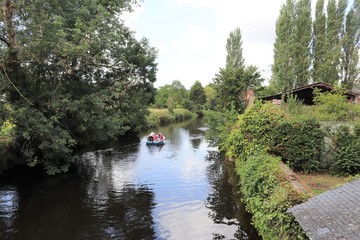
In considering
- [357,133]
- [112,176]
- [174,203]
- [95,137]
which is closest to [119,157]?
[95,137]

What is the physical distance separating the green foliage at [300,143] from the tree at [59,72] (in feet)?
32.4

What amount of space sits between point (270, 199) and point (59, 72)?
1424cm

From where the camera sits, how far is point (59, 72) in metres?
16.7

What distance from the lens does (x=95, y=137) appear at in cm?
1883

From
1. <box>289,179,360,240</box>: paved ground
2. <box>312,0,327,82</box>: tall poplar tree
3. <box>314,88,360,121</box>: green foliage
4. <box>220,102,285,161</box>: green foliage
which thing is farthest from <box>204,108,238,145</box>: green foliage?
<box>312,0,327,82</box>: tall poplar tree

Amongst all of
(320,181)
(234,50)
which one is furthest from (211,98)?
(320,181)

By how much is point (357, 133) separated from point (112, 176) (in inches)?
498

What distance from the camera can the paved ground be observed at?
454 centimetres

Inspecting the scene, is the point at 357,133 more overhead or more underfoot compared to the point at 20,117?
more underfoot

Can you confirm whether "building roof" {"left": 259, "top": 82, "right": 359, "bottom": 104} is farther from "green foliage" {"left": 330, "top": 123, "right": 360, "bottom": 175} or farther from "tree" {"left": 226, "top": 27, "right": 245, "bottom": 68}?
"tree" {"left": 226, "top": 27, "right": 245, "bottom": 68}

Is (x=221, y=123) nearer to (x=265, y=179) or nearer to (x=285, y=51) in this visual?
(x=265, y=179)

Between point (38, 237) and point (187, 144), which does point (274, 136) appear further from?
point (187, 144)

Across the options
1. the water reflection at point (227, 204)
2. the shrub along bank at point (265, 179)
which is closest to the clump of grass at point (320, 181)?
the shrub along bank at point (265, 179)

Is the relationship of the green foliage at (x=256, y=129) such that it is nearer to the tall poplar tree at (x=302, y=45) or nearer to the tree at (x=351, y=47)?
the tall poplar tree at (x=302, y=45)
